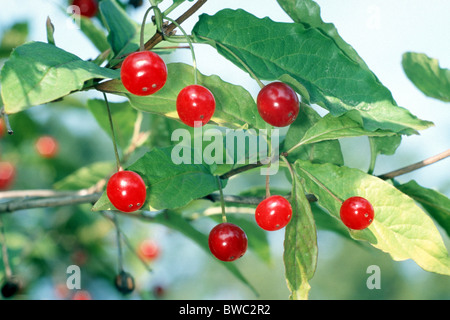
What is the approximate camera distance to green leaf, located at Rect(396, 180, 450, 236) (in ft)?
4.49

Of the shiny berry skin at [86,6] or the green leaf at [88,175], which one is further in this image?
the green leaf at [88,175]

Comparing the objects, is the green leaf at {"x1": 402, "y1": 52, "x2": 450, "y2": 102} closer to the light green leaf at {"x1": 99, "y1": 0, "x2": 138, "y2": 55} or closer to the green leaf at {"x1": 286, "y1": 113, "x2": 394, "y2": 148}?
the green leaf at {"x1": 286, "y1": 113, "x2": 394, "y2": 148}

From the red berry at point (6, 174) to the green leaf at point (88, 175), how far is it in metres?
1.11

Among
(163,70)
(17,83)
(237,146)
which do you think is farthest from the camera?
(237,146)

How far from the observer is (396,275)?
12.6 meters

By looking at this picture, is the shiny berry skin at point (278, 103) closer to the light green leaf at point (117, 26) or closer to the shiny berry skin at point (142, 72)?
the shiny berry skin at point (142, 72)

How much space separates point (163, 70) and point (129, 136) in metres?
1.08

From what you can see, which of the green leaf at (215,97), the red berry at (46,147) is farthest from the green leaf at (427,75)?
the red berry at (46,147)

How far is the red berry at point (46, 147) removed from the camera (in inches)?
117

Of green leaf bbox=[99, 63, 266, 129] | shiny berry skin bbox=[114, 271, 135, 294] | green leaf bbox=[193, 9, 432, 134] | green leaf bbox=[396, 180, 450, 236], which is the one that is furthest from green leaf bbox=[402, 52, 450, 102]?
shiny berry skin bbox=[114, 271, 135, 294]

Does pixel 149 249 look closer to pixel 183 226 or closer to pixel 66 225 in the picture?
pixel 66 225

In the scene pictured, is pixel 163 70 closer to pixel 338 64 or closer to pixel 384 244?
pixel 338 64

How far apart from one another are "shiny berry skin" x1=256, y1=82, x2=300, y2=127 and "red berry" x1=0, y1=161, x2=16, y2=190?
92.7 inches

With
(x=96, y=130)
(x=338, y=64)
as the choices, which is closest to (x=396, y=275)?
(x=96, y=130)
